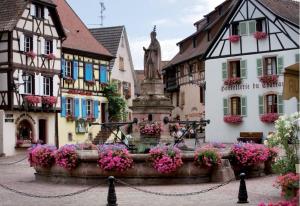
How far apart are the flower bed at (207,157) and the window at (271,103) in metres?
22.0

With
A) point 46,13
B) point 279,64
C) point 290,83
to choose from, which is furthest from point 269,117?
point 290,83

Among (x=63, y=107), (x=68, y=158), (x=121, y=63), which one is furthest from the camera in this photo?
(x=121, y=63)

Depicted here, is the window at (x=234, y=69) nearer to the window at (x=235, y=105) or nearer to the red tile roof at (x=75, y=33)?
the window at (x=235, y=105)

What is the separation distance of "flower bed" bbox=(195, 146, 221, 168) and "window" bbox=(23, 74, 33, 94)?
19676mm

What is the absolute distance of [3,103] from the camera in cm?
3138

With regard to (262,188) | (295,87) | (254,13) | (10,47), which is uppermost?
(254,13)

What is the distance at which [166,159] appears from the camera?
14.2 m

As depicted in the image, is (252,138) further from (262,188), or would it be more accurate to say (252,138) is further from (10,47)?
(262,188)

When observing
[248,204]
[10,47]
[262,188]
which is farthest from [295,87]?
[10,47]

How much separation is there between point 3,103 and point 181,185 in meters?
19.3

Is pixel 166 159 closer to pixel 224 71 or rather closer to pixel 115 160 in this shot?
pixel 115 160

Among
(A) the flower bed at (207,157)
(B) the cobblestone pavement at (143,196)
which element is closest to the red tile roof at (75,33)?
(B) the cobblestone pavement at (143,196)

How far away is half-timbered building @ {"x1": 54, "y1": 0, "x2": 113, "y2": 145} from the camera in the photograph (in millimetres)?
37281

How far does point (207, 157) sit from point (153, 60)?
5694 mm
